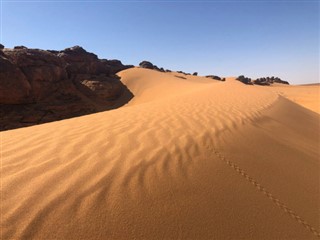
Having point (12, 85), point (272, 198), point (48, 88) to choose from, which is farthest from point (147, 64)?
point (272, 198)

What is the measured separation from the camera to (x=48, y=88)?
14000mm

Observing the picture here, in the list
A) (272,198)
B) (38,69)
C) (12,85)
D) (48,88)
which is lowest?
(48,88)

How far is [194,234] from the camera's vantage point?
1736 millimetres

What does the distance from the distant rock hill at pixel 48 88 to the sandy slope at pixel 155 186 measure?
401 inches

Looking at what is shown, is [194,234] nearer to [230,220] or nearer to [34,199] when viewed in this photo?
[230,220]

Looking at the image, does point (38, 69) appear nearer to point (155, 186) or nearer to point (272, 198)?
point (155, 186)

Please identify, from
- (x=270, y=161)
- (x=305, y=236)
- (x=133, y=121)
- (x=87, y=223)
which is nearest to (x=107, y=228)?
(x=87, y=223)

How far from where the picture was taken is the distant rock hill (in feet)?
38.7

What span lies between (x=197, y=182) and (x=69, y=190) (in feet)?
4.39

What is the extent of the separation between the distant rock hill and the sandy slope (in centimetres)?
1020

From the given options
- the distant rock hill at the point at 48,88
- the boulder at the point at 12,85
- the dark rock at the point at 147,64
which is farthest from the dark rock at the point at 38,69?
the dark rock at the point at 147,64

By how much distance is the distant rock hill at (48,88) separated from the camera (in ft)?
38.7

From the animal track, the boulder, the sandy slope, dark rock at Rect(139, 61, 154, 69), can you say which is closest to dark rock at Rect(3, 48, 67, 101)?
the boulder

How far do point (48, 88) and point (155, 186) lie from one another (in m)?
14.2
